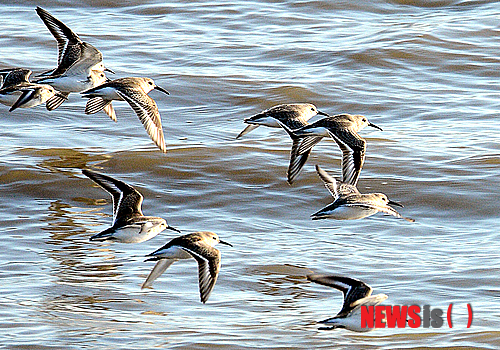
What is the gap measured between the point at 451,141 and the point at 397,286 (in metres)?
Answer: 4.06

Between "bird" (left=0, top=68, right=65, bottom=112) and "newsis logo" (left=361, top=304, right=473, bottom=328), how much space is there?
4.06m

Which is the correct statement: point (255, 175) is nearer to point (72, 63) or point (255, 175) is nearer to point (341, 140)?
point (72, 63)

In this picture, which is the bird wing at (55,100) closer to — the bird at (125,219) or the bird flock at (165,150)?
the bird flock at (165,150)

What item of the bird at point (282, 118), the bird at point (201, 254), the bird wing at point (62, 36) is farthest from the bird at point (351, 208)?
the bird wing at point (62, 36)

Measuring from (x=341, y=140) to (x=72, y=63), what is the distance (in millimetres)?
2857

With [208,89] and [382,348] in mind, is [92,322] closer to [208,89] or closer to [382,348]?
[382,348]

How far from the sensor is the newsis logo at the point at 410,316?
5.92 m

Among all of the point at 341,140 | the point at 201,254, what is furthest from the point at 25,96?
the point at 201,254

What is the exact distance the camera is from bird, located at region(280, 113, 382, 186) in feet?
22.7

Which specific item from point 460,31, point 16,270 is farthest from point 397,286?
point 460,31

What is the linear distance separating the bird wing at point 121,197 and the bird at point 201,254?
457mm

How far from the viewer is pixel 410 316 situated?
6215 millimetres

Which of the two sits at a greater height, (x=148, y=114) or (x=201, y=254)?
(x=148, y=114)

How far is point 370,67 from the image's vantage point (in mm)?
13570
